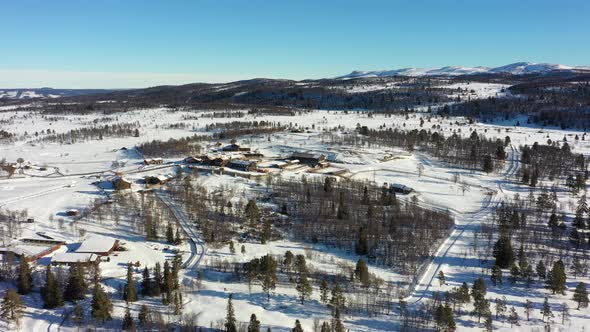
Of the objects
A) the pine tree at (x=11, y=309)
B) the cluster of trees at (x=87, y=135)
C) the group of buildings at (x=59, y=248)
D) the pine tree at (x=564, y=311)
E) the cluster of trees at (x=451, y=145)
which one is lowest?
the pine tree at (x=564, y=311)

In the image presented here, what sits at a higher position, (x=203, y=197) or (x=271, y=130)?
(x=271, y=130)

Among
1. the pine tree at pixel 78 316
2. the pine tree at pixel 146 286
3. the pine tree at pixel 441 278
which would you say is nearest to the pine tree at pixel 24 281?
the pine tree at pixel 78 316

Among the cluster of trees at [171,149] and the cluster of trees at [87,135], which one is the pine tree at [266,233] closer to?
the cluster of trees at [171,149]

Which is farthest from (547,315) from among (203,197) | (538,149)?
(538,149)

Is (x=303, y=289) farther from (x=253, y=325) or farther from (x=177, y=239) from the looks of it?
(x=177, y=239)

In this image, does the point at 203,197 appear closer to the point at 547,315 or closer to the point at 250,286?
the point at 250,286

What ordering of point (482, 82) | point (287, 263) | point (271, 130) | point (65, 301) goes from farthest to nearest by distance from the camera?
point (482, 82), point (271, 130), point (287, 263), point (65, 301)

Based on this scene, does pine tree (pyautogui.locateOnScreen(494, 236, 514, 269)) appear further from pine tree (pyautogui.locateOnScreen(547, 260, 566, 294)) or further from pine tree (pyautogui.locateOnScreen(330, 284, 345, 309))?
pine tree (pyautogui.locateOnScreen(330, 284, 345, 309))
